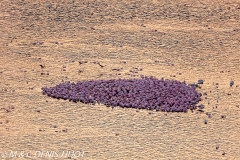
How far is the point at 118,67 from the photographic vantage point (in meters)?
10.2

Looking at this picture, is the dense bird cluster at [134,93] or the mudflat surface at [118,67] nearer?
the mudflat surface at [118,67]

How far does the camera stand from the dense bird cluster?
879 cm

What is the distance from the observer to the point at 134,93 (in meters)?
9.09

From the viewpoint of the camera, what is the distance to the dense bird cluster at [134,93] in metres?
8.79

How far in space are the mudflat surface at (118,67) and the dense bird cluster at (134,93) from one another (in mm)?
189

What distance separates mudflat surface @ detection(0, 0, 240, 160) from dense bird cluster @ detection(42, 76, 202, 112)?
189mm

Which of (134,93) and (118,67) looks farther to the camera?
(118,67)

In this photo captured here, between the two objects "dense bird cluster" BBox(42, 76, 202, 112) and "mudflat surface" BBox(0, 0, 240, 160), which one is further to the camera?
"dense bird cluster" BBox(42, 76, 202, 112)

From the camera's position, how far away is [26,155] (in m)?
7.16

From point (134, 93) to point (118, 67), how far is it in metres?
1.29

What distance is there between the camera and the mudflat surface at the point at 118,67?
762 centimetres

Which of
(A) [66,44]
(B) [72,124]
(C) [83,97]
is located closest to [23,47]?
(A) [66,44]

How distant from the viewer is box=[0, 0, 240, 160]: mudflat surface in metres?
7.62

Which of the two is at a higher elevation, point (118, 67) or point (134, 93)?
point (118, 67)
